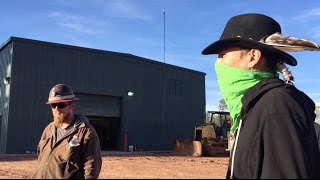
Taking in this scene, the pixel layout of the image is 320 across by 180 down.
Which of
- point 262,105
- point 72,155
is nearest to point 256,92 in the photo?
point 262,105

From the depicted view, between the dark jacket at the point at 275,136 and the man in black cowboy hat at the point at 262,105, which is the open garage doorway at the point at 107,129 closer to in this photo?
the man in black cowboy hat at the point at 262,105

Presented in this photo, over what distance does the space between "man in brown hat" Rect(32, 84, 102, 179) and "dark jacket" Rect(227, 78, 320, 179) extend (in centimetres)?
251

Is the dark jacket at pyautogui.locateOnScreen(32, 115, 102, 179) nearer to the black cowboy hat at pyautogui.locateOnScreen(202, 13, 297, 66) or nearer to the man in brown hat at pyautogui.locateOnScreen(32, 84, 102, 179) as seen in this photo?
the man in brown hat at pyautogui.locateOnScreen(32, 84, 102, 179)

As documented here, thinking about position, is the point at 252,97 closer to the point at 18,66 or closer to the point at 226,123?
the point at 18,66

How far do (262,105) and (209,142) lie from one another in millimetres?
27869

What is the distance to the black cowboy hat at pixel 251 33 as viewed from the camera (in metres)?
2.30

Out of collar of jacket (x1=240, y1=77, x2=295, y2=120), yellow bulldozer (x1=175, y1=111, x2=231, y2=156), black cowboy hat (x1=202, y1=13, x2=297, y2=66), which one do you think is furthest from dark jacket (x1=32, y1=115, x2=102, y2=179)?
yellow bulldozer (x1=175, y1=111, x2=231, y2=156)

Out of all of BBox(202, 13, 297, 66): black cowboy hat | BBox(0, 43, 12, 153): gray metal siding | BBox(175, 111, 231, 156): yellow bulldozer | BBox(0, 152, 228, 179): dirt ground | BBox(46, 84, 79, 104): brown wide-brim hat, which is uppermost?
BBox(0, 43, 12, 153): gray metal siding

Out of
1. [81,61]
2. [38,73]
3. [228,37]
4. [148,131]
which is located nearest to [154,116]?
[148,131]

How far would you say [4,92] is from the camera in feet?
101

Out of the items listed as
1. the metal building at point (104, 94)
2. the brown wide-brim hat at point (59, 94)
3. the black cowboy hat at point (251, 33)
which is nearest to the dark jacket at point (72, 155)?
the brown wide-brim hat at point (59, 94)

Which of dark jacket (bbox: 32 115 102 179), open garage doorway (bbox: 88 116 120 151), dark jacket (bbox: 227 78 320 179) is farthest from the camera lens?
open garage doorway (bbox: 88 116 120 151)

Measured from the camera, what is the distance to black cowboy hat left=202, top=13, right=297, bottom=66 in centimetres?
230

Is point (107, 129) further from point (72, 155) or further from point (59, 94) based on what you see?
point (72, 155)
